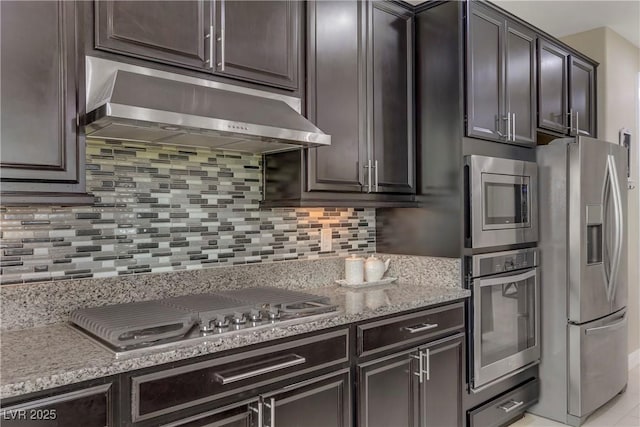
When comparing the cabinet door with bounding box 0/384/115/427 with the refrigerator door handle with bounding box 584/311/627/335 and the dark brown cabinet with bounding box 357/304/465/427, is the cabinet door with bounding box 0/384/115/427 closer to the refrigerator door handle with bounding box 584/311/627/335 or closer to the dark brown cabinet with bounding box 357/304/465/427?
the dark brown cabinet with bounding box 357/304/465/427

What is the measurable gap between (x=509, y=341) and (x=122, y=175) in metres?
2.29

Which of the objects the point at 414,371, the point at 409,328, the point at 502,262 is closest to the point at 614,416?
the point at 502,262

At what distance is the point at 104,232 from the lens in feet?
6.14

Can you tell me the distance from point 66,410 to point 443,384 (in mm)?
1731

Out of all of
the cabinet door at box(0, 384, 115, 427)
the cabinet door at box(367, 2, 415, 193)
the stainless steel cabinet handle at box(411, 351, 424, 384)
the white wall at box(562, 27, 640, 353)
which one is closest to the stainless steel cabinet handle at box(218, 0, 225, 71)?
the cabinet door at box(367, 2, 415, 193)

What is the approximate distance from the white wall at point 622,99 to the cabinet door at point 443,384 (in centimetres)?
241

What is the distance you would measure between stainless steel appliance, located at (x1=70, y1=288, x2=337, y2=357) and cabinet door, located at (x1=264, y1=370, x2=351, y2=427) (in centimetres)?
25

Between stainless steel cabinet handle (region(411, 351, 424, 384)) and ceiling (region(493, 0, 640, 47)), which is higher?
ceiling (region(493, 0, 640, 47))

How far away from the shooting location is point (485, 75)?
2621mm

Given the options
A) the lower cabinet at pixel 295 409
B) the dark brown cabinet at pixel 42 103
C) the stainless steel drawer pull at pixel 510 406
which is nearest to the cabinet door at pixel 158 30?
the dark brown cabinet at pixel 42 103

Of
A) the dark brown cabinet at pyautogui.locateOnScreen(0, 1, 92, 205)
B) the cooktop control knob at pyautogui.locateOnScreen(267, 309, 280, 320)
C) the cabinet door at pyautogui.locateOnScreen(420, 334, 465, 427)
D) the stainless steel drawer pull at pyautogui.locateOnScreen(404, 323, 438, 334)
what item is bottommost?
the cabinet door at pyautogui.locateOnScreen(420, 334, 465, 427)

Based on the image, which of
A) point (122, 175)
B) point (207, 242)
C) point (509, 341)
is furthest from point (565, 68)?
point (122, 175)

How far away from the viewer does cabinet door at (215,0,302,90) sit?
6.21ft

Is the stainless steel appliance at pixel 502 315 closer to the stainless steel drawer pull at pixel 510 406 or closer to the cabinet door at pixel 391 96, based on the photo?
the stainless steel drawer pull at pixel 510 406
